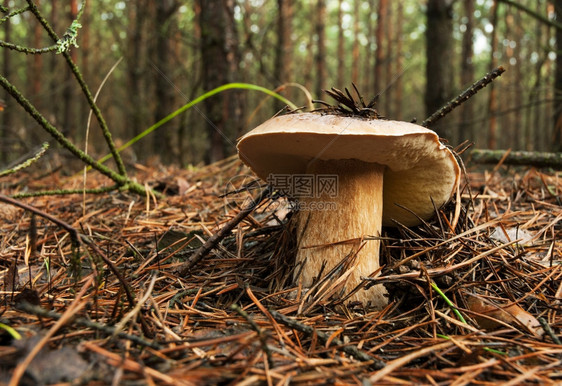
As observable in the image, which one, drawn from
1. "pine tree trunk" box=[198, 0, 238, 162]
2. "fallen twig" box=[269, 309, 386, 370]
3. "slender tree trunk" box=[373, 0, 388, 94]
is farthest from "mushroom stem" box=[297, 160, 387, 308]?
"slender tree trunk" box=[373, 0, 388, 94]

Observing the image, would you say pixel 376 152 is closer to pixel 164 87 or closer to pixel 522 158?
pixel 522 158

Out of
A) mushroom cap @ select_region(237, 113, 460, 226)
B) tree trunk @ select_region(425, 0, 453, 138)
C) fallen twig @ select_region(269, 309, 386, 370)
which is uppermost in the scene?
tree trunk @ select_region(425, 0, 453, 138)

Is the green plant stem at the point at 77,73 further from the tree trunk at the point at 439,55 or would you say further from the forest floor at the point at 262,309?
the tree trunk at the point at 439,55

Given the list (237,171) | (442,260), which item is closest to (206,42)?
(237,171)

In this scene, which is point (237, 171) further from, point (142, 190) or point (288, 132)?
point (288, 132)

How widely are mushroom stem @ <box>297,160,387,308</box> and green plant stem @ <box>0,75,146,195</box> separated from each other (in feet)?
3.83

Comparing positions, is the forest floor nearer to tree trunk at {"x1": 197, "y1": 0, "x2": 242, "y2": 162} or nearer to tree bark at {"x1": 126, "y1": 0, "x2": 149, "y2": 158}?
tree trunk at {"x1": 197, "y1": 0, "x2": 242, "y2": 162}

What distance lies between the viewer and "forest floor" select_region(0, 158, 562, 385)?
0.87 metres

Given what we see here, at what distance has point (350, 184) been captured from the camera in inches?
57.4

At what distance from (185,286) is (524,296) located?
1227mm

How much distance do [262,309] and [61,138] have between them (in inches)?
50.4

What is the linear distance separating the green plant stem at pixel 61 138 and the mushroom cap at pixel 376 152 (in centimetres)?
90

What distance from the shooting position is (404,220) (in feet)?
5.74

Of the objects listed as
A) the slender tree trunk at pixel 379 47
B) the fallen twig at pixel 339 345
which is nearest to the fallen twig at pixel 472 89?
the fallen twig at pixel 339 345
